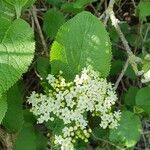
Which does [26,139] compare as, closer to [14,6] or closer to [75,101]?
[75,101]

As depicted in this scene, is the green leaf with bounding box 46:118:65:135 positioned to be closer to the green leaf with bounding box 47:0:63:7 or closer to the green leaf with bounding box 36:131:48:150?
the green leaf with bounding box 36:131:48:150

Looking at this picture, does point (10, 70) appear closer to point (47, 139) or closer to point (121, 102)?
point (47, 139)

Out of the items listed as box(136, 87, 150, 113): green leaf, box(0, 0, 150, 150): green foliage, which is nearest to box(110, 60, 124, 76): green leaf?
box(0, 0, 150, 150): green foliage

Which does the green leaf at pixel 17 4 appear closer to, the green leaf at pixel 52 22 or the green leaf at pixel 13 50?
the green leaf at pixel 13 50

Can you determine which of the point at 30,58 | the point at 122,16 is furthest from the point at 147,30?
the point at 30,58

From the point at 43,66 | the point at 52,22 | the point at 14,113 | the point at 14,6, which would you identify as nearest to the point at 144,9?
the point at 52,22

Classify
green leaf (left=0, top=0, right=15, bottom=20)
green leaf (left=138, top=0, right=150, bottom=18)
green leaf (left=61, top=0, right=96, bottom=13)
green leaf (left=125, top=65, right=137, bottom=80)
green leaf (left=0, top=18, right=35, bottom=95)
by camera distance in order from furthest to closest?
1. green leaf (left=125, top=65, right=137, bottom=80)
2. green leaf (left=138, top=0, right=150, bottom=18)
3. green leaf (left=61, top=0, right=96, bottom=13)
4. green leaf (left=0, top=0, right=15, bottom=20)
5. green leaf (left=0, top=18, right=35, bottom=95)

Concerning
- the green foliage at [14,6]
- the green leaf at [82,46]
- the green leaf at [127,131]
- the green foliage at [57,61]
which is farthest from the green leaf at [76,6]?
the green leaf at [127,131]

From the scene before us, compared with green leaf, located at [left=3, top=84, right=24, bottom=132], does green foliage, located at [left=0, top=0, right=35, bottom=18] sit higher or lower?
higher
